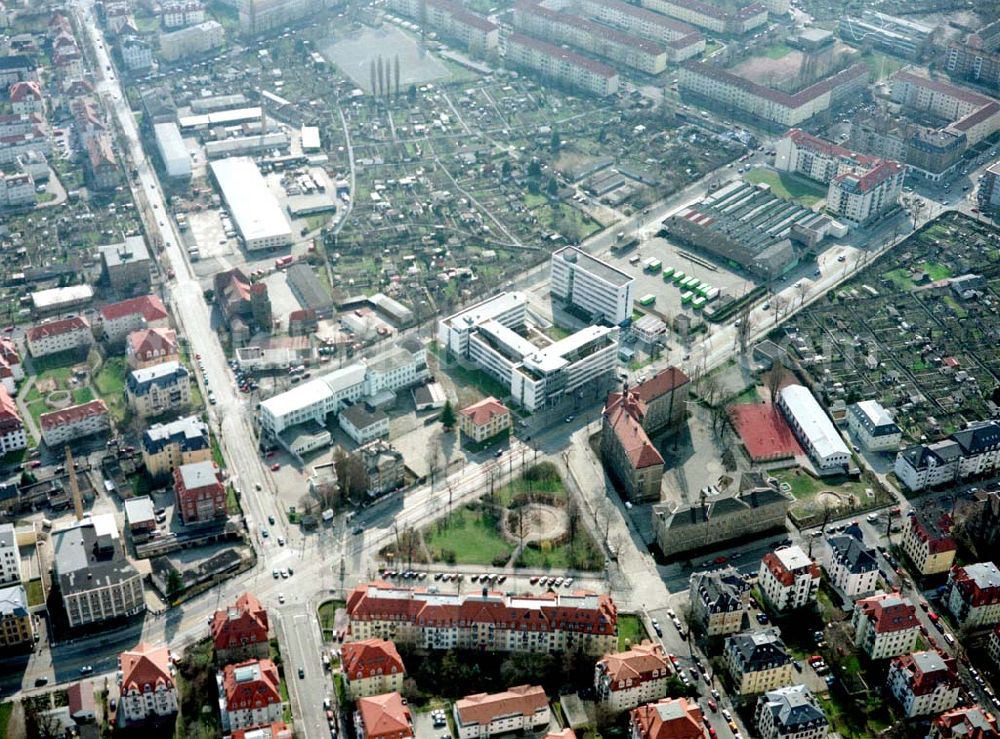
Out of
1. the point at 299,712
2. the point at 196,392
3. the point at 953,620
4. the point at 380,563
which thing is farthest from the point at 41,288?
the point at 953,620

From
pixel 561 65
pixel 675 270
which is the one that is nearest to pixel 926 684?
pixel 675 270

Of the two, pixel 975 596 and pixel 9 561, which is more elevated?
pixel 975 596

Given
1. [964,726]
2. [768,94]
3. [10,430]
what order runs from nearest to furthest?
[964,726] < [10,430] < [768,94]

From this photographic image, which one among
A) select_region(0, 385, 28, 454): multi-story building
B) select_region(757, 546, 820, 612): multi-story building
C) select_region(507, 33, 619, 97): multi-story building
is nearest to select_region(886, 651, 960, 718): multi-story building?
select_region(757, 546, 820, 612): multi-story building

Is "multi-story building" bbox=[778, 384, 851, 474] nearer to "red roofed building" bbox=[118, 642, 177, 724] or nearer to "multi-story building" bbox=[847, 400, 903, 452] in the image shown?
"multi-story building" bbox=[847, 400, 903, 452]

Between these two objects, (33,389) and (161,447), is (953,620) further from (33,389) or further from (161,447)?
(33,389)

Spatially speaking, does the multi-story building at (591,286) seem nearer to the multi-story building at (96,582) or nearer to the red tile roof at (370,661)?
the red tile roof at (370,661)

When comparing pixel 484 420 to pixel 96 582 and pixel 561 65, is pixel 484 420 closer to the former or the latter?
pixel 96 582
